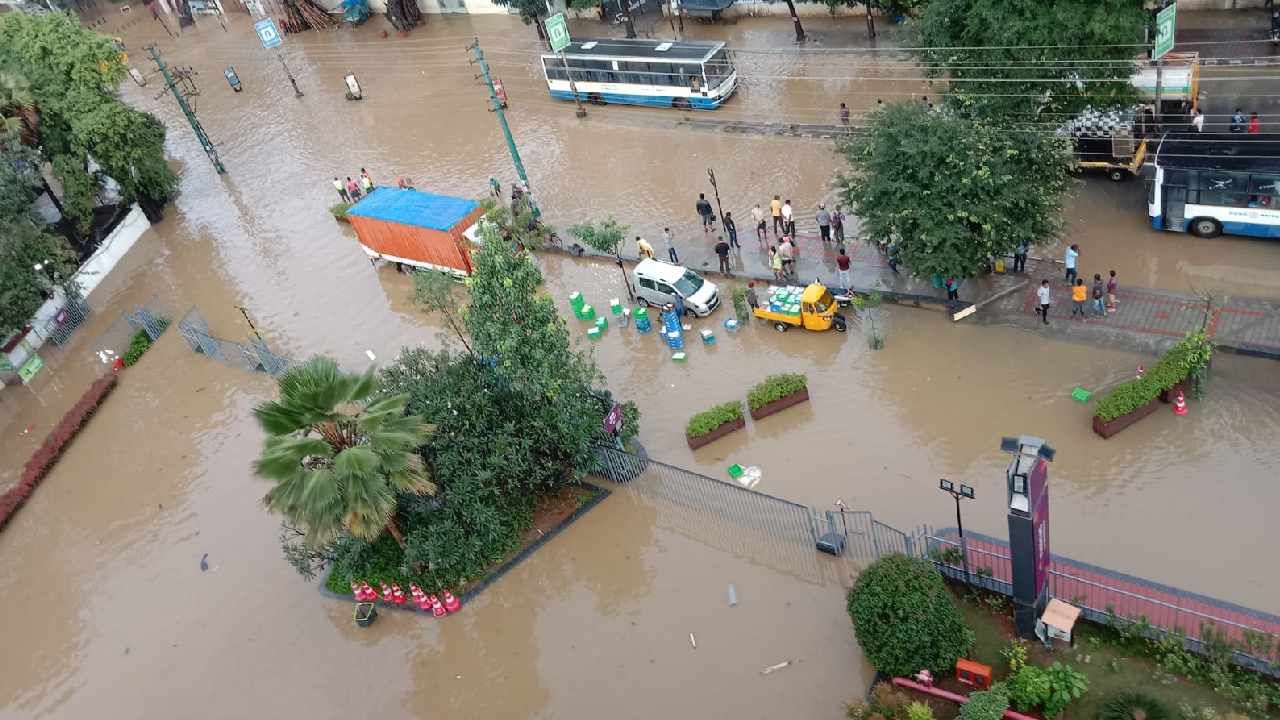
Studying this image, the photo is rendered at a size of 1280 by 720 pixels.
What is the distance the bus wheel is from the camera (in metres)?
23.8

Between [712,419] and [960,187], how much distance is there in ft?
26.9

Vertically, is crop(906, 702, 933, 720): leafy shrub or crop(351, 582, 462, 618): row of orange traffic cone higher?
crop(351, 582, 462, 618): row of orange traffic cone

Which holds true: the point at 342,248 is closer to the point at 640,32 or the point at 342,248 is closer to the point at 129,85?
the point at 640,32

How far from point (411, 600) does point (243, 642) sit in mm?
3875

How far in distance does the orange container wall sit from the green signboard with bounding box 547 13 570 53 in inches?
440

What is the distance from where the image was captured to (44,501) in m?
24.8

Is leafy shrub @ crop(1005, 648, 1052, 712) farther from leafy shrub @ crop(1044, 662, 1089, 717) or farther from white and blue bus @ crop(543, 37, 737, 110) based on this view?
white and blue bus @ crop(543, 37, 737, 110)

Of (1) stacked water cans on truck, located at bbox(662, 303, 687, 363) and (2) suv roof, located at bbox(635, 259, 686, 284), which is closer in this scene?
(1) stacked water cans on truck, located at bbox(662, 303, 687, 363)

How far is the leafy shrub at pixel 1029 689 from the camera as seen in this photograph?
46.7ft

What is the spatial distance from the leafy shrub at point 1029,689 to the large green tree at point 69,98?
35.1 metres

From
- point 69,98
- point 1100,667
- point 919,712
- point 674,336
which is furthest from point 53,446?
point 1100,667

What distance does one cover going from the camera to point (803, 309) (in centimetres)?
2372

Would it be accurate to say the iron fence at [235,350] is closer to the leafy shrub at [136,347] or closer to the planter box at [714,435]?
the leafy shrub at [136,347]

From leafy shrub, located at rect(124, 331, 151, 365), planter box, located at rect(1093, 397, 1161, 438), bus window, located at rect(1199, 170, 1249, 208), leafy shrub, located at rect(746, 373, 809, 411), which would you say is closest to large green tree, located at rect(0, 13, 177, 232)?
leafy shrub, located at rect(124, 331, 151, 365)
